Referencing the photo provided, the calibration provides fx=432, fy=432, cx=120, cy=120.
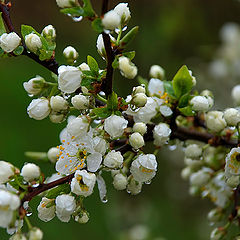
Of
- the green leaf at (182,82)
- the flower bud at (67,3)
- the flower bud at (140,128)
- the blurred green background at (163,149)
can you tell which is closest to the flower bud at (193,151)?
the green leaf at (182,82)

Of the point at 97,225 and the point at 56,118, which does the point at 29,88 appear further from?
the point at 97,225

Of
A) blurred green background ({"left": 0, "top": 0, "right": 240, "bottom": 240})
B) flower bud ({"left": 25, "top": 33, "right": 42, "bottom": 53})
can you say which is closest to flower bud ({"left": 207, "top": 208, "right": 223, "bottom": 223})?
flower bud ({"left": 25, "top": 33, "right": 42, "bottom": 53})

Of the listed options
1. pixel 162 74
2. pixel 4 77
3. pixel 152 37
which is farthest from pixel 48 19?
pixel 162 74

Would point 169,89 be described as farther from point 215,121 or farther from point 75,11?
point 75,11

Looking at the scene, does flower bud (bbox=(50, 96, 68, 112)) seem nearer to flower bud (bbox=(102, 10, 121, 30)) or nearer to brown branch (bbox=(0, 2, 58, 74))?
brown branch (bbox=(0, 2, 58, 74))

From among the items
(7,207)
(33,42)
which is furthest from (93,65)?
(7,207)

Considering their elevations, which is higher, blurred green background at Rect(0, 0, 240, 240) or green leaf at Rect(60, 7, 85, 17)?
green leaf at Rect(60, 7, 85, 17)
